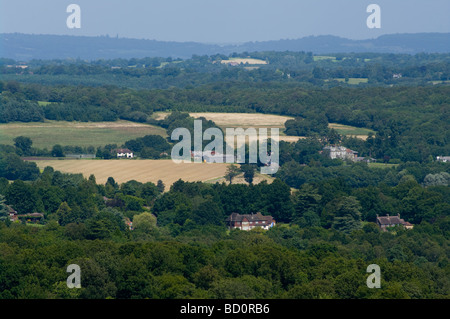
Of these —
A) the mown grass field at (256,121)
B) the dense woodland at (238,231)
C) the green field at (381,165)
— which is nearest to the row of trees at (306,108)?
the dense woodland at (238,231)

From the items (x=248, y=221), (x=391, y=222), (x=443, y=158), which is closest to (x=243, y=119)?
(x=443, y=158)

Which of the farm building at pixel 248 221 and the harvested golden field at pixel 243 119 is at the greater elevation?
the harvested golden field at pixel 243 119

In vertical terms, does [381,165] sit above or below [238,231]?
below

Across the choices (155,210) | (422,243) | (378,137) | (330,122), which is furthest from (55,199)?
(330,122)

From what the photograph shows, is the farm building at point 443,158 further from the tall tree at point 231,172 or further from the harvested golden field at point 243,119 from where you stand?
the tall tree at point 231,172

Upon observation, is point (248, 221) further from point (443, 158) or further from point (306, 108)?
point (306, 108)

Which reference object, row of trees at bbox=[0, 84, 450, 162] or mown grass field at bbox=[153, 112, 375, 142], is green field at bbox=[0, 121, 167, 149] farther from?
mown grass field at bbox=[153, 112, 375, 142]
